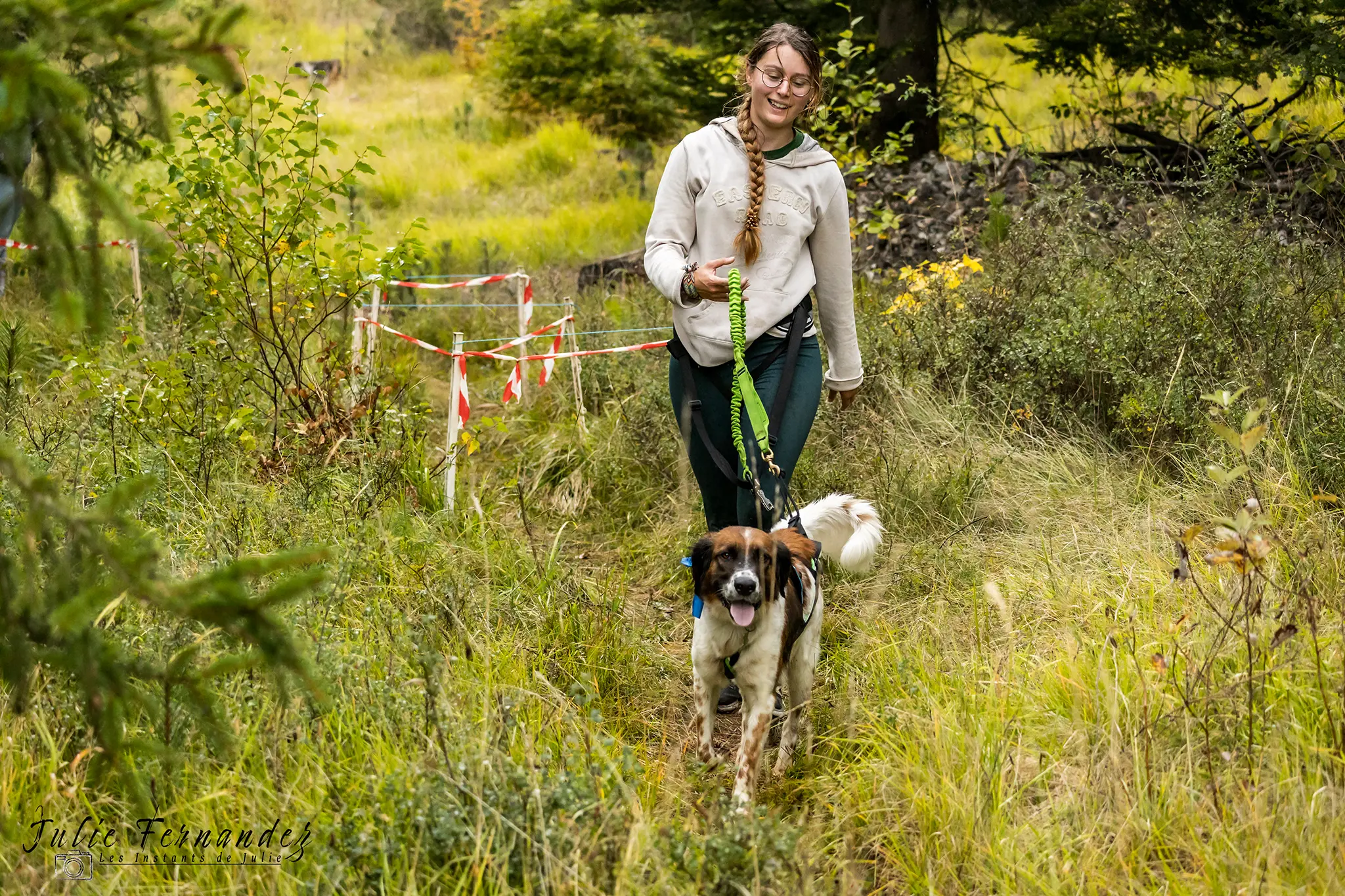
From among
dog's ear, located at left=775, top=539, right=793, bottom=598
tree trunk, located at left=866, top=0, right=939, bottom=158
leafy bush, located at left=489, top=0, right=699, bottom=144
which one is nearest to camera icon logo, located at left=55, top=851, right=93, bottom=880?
dog's ear, located at left=775, top=539, right=793, bottom=598

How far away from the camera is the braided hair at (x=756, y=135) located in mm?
3805

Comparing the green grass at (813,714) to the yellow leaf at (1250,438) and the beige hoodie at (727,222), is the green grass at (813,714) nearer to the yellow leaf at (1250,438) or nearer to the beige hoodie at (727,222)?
the yellow leaf at (1250,438)

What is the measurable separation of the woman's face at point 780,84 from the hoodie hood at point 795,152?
10 centimetres

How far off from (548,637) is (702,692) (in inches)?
28.3

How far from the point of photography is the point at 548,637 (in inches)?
167

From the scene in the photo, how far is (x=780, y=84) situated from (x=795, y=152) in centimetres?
25

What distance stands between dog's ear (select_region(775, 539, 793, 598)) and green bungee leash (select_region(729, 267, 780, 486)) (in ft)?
0.67

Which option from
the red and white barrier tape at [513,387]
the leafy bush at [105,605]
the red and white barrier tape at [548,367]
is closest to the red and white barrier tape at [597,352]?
the red and white barrier tape at [513,387]

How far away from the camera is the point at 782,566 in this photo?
3.64 metres

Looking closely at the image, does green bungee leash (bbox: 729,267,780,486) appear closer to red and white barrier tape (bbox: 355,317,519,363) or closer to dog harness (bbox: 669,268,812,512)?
dog harness (bbox: 669,268,812,512)

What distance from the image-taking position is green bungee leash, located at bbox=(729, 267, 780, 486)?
12.1 feet

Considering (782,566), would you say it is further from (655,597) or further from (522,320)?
(522,320)

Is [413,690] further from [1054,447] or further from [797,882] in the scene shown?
[1054,447]

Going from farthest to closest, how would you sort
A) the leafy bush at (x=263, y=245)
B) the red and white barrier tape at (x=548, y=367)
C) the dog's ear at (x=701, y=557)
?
the red and white barrier tape at (x=548, y=367), the leafy bush at (x=263, y=245), the dog's ear at (x=701, y=557)
